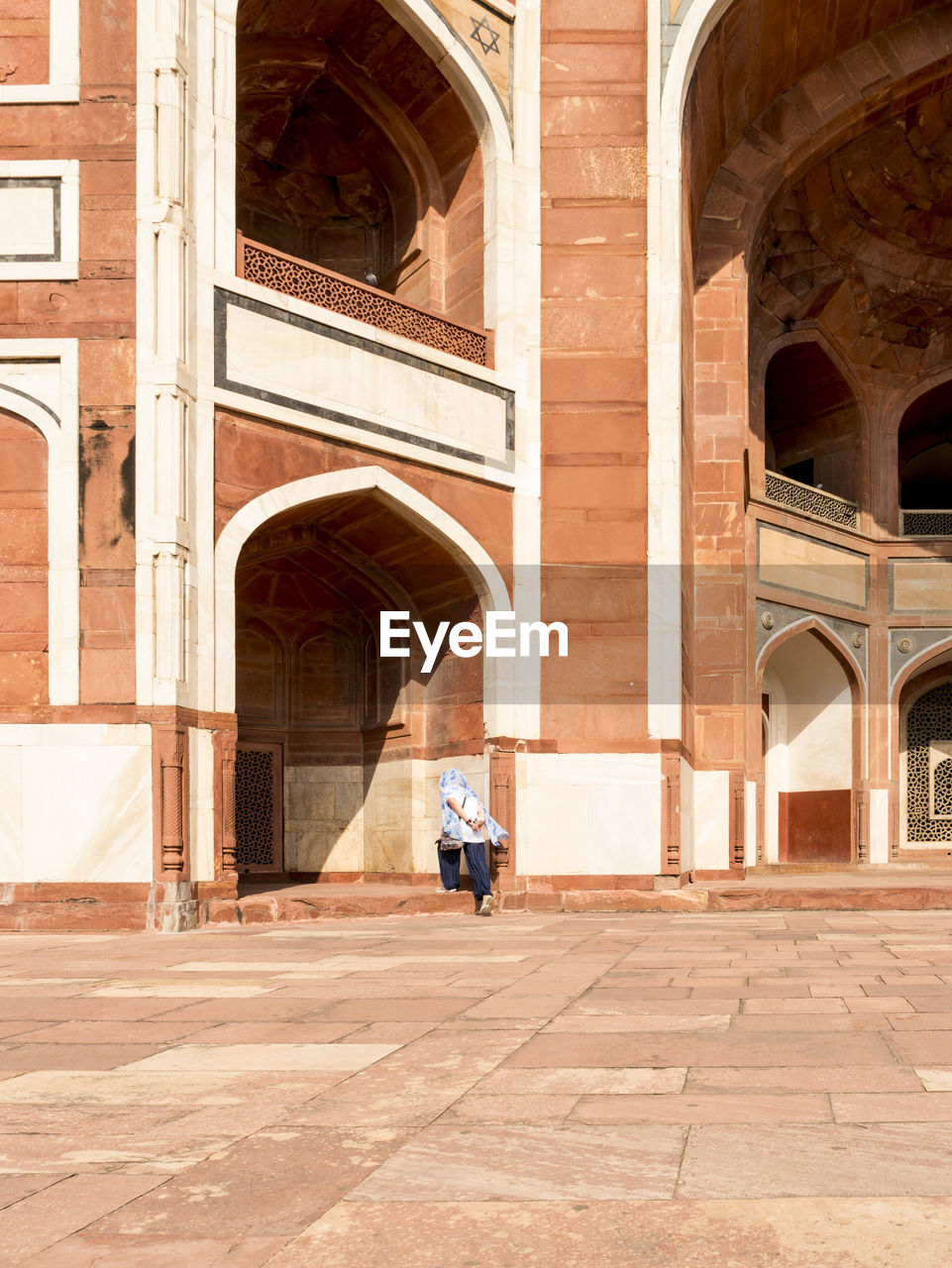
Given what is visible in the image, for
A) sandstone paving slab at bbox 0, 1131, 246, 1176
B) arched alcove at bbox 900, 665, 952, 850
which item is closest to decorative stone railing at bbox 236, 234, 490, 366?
sandstone paving slab at bbox 0, 1131, 246, 1176

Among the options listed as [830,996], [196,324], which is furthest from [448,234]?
[830,996]

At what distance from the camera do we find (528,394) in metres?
11.3

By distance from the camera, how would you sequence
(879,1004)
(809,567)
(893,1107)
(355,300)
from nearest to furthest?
(893,1107)
(879,1004)
(355,300)
(809,567)

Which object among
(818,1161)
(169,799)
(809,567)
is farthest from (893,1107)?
(809,567)

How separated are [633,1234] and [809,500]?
16.1m

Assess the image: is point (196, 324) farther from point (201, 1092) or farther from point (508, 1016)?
point (201, 1092)

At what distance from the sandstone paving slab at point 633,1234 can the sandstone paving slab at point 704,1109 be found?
0.57 m

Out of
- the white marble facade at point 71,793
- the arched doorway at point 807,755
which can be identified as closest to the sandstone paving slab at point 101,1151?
the white marble facade at point 71,793

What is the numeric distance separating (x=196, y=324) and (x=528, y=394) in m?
3.30

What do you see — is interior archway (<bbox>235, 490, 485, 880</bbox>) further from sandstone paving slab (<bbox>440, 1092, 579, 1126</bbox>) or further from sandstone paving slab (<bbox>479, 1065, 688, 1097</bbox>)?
sandstone paving slab (<bbox>440, 1092, 579, 1126</bbox>)

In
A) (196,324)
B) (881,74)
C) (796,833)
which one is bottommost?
(796,833)

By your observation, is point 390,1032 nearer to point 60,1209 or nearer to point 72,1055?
point 72,1055

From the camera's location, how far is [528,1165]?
230 centimetres

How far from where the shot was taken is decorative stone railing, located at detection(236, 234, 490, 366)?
9625 mm
